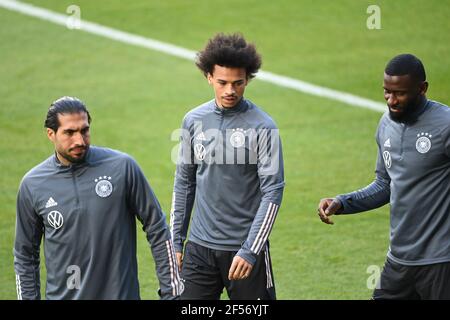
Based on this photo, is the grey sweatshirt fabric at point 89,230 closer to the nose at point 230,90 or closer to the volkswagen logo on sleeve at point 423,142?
the nose at point 230,90

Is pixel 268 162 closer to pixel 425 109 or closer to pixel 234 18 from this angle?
pixel 425 109

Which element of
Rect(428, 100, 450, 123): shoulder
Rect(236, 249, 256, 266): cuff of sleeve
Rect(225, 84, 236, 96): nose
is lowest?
Rect(236, 249, 256, 266): cuff of sleeve

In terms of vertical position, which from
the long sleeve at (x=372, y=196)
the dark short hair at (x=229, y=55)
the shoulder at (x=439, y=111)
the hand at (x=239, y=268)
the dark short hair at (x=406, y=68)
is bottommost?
the hand at (x=239, y=268)

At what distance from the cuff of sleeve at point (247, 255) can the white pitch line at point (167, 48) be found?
28.4 ft

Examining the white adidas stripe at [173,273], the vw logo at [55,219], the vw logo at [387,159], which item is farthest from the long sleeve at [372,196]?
the vw logo at [55,219]

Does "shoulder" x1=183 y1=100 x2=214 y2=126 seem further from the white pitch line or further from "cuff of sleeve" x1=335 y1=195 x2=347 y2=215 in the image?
the white pitch line

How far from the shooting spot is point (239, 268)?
6.94 meters

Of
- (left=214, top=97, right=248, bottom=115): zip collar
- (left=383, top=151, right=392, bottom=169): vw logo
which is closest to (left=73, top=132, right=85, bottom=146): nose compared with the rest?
(left=214, top=97, right=248, bottom=115): zip collar

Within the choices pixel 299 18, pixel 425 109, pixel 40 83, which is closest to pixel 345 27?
pixel 299 18

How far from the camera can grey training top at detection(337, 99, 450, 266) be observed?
274 inches

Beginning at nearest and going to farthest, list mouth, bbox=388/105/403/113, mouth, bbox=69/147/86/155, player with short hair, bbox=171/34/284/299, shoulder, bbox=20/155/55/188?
mouth, bbox=69/147/86/155 < shoulder, bbox=20/155/55/188 < mouth, bbox=388/105/403/113 < player with short hair, bbox=171/34/284/299

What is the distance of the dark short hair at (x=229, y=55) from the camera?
7340 mm
